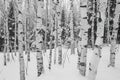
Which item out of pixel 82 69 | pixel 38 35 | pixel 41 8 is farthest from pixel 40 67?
pixel 41 8

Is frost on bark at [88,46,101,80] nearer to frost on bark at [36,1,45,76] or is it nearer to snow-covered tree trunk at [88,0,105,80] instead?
snow-covered tree trunk at [88,0,105,80]

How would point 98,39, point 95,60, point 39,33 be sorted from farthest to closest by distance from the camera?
point 39,33
point 95,60
point 98,39

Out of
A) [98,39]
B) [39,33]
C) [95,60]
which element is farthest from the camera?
[39,33]

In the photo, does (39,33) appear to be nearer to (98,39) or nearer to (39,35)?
(39,35)

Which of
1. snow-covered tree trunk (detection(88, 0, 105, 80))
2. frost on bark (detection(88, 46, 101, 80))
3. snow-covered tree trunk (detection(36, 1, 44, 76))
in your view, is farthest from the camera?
snow-covered tree trunk (detection(36, 1, 44, 76))

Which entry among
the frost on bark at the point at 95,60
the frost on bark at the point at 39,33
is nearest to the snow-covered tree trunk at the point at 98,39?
the frost on bark at the point at 95,60

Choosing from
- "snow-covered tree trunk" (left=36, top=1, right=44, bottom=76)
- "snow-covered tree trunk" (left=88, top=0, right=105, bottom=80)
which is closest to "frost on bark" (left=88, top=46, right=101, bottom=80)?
"snow-covered tree trunk" (left=88, top=0, right=105, bottom=80)

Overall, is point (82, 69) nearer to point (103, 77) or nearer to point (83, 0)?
point (103, 77)

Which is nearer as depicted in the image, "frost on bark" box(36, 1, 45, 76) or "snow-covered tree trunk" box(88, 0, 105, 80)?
"snow-covered tree trunk" box(88, 0, 105, 80)

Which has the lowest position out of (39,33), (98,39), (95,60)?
(95,60)

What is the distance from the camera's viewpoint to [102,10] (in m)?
5.46

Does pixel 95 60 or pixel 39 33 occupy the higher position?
pixel 39 33

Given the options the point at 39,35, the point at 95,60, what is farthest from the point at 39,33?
the point at 95,60

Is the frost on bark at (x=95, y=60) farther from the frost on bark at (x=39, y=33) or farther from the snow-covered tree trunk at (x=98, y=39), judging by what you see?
the frost on bark at (x=39, y=33)
